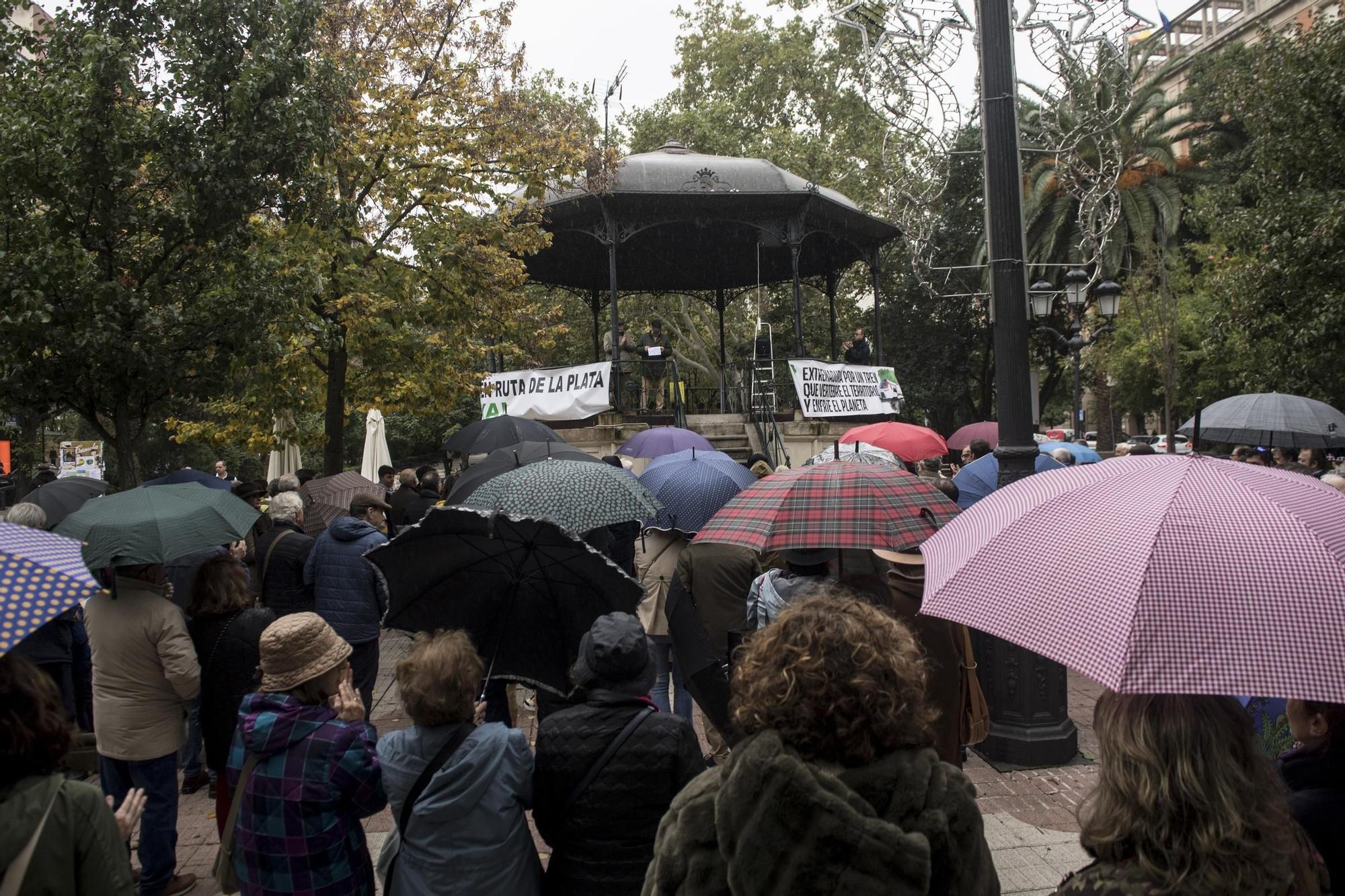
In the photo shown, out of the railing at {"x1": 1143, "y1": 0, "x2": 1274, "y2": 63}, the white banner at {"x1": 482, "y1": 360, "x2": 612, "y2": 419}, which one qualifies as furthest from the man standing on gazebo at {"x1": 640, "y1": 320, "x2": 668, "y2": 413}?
the railing at {"x1": 1143, "y1": 0, "x2": 1274, "y2": 63}

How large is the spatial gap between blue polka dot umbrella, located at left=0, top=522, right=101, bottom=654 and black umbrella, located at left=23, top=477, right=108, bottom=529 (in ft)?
15.7

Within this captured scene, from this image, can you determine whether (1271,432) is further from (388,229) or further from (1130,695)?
(388,229)

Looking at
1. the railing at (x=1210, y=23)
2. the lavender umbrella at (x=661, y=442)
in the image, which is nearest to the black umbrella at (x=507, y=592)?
the lavender umbrella at (x=661, y=442)

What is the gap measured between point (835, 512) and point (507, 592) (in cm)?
153

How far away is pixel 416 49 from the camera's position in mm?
12969

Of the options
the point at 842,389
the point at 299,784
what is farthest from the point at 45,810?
the point at 842,389

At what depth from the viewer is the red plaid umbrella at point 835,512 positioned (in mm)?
4066

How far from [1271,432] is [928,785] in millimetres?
9868

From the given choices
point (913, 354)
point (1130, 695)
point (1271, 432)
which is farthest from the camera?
point (913, 354)

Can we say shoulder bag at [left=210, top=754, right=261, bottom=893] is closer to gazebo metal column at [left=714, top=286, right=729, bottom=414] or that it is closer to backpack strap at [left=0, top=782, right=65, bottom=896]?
backpack strap at [left=0, top=782, right=65, bottom=896]

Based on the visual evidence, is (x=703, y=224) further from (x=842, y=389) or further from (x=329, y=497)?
(x=329, y=497)

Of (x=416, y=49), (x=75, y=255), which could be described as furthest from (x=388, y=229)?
(x=75, y=255)

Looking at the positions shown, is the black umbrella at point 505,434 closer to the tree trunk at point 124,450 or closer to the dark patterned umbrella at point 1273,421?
the tree trunk at point 124,450

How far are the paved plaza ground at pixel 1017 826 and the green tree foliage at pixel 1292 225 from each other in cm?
937
